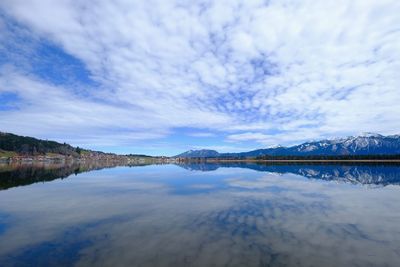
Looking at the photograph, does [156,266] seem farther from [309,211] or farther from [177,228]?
[309,211]

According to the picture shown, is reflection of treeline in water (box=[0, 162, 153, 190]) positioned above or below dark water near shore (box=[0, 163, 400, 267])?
above

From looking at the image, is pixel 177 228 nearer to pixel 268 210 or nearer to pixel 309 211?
pixel 268 210

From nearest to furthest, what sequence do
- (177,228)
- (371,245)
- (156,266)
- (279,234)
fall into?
(156,266) < (371,245) < (279,234) < (177,228)

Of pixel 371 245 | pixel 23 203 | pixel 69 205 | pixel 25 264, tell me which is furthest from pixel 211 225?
pixel 23 203

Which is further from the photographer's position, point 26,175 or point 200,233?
point 26,175

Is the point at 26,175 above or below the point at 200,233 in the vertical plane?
above

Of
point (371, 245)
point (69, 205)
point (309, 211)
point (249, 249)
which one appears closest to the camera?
point (249, 249)

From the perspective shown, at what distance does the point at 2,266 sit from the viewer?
15219 millimetres

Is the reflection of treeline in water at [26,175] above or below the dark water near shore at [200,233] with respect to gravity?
above

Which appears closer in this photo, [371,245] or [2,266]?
[2,266]

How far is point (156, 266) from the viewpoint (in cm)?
1497

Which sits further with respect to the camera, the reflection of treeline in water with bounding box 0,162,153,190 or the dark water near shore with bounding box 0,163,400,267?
the reflection of treeline in water with bounding box 0,162,153,190

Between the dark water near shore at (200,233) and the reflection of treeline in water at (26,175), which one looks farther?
the reflection of treeline in water at (26,175)

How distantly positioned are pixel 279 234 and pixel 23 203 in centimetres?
3106
